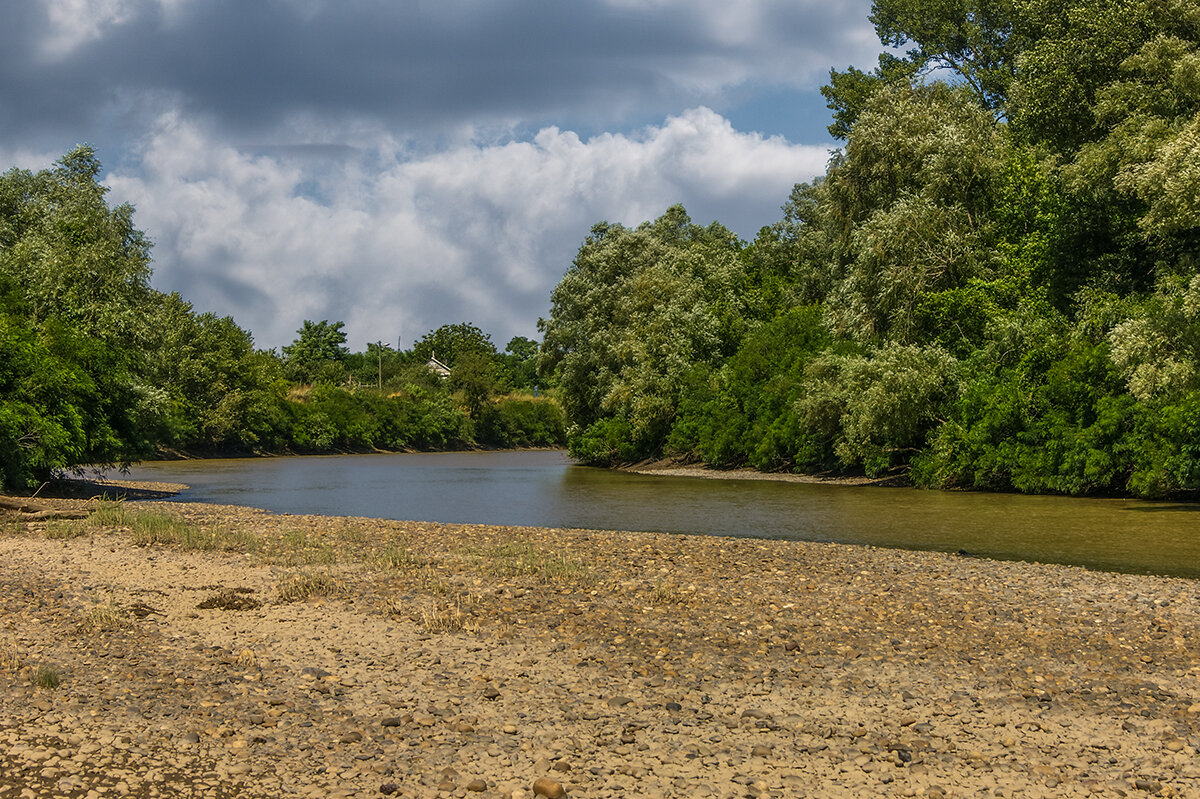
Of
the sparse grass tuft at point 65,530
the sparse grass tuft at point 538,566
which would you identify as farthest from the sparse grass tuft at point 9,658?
the sparse grass tuft at point 65,530

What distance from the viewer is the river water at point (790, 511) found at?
80.1ft

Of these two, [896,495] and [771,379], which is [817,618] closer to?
[896,495]

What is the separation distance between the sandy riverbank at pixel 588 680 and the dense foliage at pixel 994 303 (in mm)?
18839

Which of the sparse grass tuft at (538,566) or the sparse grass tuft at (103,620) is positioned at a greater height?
the sparse grass tuft at (103,620)

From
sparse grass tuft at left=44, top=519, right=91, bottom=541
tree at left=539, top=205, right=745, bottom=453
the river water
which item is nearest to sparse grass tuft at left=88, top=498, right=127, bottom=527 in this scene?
sparse grass tuft at left=44, top=519, right=91, bottom=541

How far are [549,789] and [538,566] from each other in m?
9.82

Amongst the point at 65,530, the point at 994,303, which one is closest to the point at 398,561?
the point at 65,530

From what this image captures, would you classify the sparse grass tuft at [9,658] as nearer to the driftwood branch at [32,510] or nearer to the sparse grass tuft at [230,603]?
the sparse grass tuft at [230,603]

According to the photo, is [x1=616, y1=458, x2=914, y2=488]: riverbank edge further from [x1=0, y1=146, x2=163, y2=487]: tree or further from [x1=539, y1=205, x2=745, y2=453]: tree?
[x1=0, y1=146, x2=163, y2=487]: tree

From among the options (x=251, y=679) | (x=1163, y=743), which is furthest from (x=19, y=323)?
(x=1163, y=743)

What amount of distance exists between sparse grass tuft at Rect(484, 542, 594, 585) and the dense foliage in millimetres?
19823

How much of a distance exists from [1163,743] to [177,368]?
291 ft

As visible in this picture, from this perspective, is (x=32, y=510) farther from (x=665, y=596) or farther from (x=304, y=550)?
(x=665, y=596)

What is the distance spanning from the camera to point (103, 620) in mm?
13023
